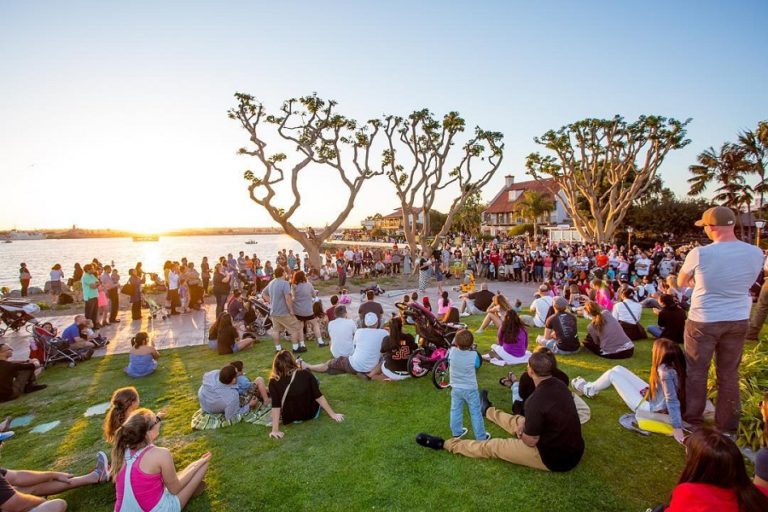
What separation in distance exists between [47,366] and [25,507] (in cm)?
625

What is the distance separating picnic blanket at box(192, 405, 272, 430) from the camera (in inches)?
194

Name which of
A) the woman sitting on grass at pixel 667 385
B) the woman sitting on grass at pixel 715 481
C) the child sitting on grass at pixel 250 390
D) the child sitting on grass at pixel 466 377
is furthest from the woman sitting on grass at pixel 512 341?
the woman sitting on grass at pixel 715 481

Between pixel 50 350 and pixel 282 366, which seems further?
pixel 50 350

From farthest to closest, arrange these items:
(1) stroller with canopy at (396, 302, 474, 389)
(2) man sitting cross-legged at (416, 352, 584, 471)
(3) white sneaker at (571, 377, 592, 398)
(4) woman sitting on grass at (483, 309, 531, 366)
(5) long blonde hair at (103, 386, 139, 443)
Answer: (4) woman sitting on grass at (483, 309, 531, 366) → (1) stroller with canopy at (396, 302, 474, 389) → (3) white sneaker at (571, 377, 592, 398) → (5) long blonde hair at (103, 386, 139, 443) → (2) man sitting cross-legged at (416, 352, 584, 471)

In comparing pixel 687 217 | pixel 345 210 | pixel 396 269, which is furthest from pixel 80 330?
pixel 687 217

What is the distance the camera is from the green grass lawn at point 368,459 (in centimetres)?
341

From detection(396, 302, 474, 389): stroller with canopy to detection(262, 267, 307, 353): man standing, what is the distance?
2.54 meters

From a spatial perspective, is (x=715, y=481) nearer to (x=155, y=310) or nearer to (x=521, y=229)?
(x=155, y=310)

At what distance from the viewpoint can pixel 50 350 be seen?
7.87 meters

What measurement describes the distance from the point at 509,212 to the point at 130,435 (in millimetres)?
55064

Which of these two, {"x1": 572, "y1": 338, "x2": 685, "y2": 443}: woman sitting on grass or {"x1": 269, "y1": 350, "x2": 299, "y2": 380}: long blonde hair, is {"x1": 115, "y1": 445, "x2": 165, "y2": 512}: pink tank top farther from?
{"x1": 572, "y1": 338, "x2": 685, "y2": 443}: woman sitting on grass

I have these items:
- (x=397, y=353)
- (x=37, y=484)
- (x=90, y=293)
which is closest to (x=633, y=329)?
(x=397, y=353)

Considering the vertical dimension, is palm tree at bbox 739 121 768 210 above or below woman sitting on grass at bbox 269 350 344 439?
above

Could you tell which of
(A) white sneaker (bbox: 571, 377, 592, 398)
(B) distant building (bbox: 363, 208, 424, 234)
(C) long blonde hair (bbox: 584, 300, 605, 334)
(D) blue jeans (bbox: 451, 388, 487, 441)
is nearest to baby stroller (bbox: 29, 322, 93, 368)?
(D) blue jeans (bbox: 451, 388, 487, 441)
